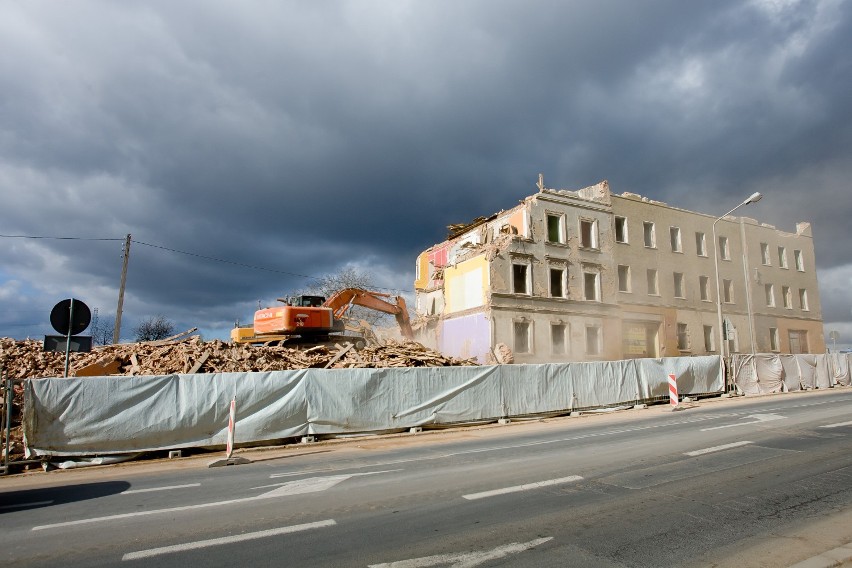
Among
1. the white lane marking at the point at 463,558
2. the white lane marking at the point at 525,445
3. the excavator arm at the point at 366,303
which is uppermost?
the excavator arm at the point at 366,303

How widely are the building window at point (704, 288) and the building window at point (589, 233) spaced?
1037 centimetres

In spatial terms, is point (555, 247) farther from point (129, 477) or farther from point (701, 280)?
point (129, 477)

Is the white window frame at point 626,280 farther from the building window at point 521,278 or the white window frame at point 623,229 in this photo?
the building window at point 521,278

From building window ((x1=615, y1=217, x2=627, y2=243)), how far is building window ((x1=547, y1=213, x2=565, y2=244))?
5.03 metres

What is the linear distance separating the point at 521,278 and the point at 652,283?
11.4 meters

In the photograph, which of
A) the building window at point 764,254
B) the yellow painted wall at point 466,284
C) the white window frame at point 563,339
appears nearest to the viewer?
the yellow painted wall at point 466,284

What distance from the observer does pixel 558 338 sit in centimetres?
3316

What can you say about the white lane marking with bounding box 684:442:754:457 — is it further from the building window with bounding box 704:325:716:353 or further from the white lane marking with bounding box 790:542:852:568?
the building window with bounding box 704:325:716:353

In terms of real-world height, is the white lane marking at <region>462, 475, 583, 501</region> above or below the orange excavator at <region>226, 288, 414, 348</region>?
below

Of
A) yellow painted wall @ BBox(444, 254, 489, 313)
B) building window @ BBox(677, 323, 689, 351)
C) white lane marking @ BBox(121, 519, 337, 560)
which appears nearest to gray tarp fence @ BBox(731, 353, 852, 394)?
building window @ BBox(677, 323, 689, 351)

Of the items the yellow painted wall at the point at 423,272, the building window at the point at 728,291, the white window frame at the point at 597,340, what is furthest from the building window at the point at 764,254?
the yellow painted wall at the point at 423,272

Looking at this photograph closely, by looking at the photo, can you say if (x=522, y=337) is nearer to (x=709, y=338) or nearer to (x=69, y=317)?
(x=709, y=338)

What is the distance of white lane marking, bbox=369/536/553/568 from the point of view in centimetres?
451

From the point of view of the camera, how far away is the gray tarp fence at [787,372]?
88.3 ft
